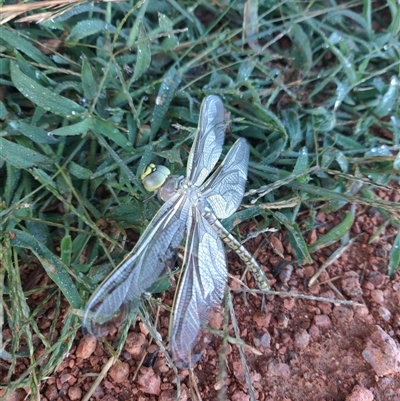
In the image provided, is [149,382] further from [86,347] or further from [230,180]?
[230,180]

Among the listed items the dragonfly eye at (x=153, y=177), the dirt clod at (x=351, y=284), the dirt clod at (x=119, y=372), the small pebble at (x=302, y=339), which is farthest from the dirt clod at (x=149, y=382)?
the dirt clod at (x=351, y=284)

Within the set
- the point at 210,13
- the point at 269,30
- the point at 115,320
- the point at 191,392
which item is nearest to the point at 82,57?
the point at 210,13

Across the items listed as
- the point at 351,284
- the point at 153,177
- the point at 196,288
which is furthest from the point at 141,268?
the point at 351,284

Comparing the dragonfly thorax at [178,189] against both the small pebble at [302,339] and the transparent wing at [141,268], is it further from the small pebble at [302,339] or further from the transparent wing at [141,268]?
the small pebble at [302,339]

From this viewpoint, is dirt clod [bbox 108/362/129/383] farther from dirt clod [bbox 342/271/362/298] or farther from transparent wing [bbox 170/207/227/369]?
dirt clod [bbox 342/271/362/298]

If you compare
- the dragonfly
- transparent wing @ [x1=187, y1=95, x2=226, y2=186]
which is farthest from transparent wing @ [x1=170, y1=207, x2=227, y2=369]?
transparent wing @ [x1=187, y1=95, x2=226, y2=186]

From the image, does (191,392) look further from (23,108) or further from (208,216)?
(23,108)
